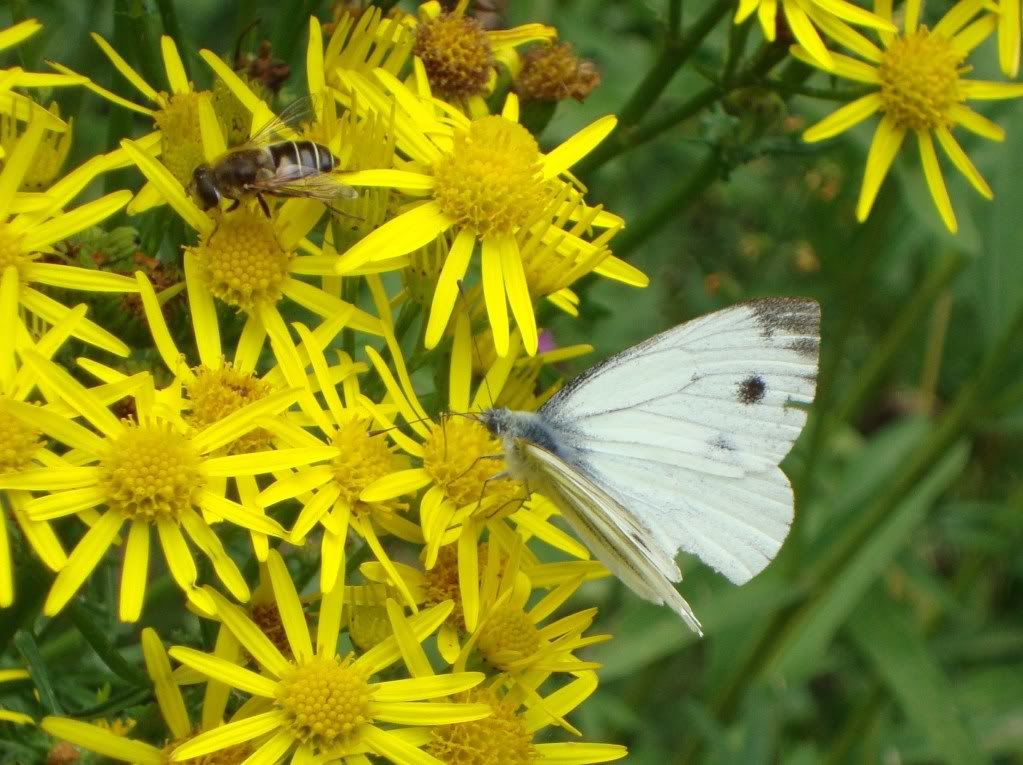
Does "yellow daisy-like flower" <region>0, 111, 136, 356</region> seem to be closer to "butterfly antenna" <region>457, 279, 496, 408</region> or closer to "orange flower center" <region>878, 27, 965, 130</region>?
"butterfly antenna" <region>457, 279, 496, 408</region>

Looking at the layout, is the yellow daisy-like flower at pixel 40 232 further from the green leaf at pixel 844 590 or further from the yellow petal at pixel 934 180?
the green leaf at pixel 844 590

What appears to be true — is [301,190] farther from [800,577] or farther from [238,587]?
[800,577]

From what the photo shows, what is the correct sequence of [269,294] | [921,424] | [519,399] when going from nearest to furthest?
1. [269,294]
2. [519,399]
3. [921,424]

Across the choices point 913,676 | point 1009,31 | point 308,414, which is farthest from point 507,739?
point 913,676

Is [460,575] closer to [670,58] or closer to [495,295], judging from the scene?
[495,295]

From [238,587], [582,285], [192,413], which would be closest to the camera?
[238,587]

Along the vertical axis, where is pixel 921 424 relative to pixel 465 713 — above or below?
above

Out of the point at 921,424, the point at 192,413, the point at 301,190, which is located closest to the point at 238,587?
the point at 192,413

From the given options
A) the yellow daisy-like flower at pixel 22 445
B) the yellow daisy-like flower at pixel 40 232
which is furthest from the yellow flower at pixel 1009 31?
the yellow daisy-like flower at pixel 22 445
